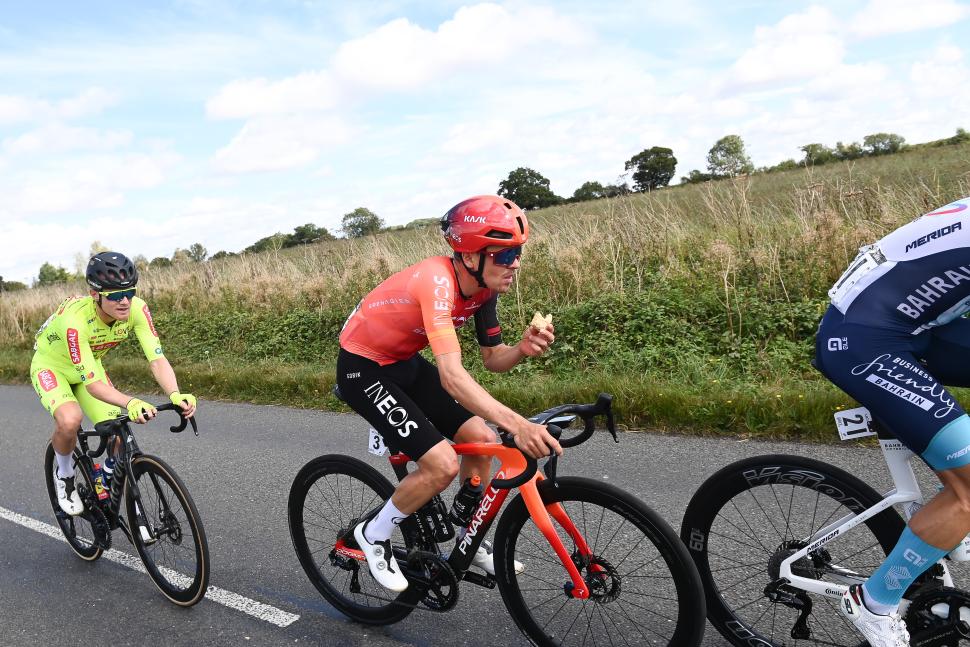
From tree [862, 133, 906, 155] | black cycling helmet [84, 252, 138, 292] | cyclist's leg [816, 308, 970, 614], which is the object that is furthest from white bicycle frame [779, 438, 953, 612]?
tree [862, 133, 906, 155]

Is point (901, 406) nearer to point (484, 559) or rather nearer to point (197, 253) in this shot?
point (484, 559)

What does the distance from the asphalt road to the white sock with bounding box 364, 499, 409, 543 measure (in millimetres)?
524

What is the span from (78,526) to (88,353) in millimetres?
1359

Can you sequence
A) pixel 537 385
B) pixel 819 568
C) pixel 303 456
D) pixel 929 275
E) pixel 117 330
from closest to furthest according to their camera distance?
pixel 929 275
pixel 819 568
pixel 117 330
pixel 303 456
pixel 537 385

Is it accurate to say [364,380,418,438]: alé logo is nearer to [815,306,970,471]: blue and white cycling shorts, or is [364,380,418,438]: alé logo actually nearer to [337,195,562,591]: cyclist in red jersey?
[337,195,562,591]: cyclist in red jersey

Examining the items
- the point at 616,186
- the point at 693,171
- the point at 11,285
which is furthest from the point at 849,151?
the point at 11,285

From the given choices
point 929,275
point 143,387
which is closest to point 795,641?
point 929,275

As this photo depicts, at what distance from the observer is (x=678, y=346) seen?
7.54 meters

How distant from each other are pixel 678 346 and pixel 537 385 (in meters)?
1.62

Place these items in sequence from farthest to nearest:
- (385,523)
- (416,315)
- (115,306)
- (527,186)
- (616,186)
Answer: (527,186) < (616,186) < (115,306) < (385,523) < (416,315)

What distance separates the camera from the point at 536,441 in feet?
8.44

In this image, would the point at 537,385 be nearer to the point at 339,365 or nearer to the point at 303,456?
the point at 303,456

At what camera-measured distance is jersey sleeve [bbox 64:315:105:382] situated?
14.1ft

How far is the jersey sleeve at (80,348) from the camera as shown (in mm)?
4309
